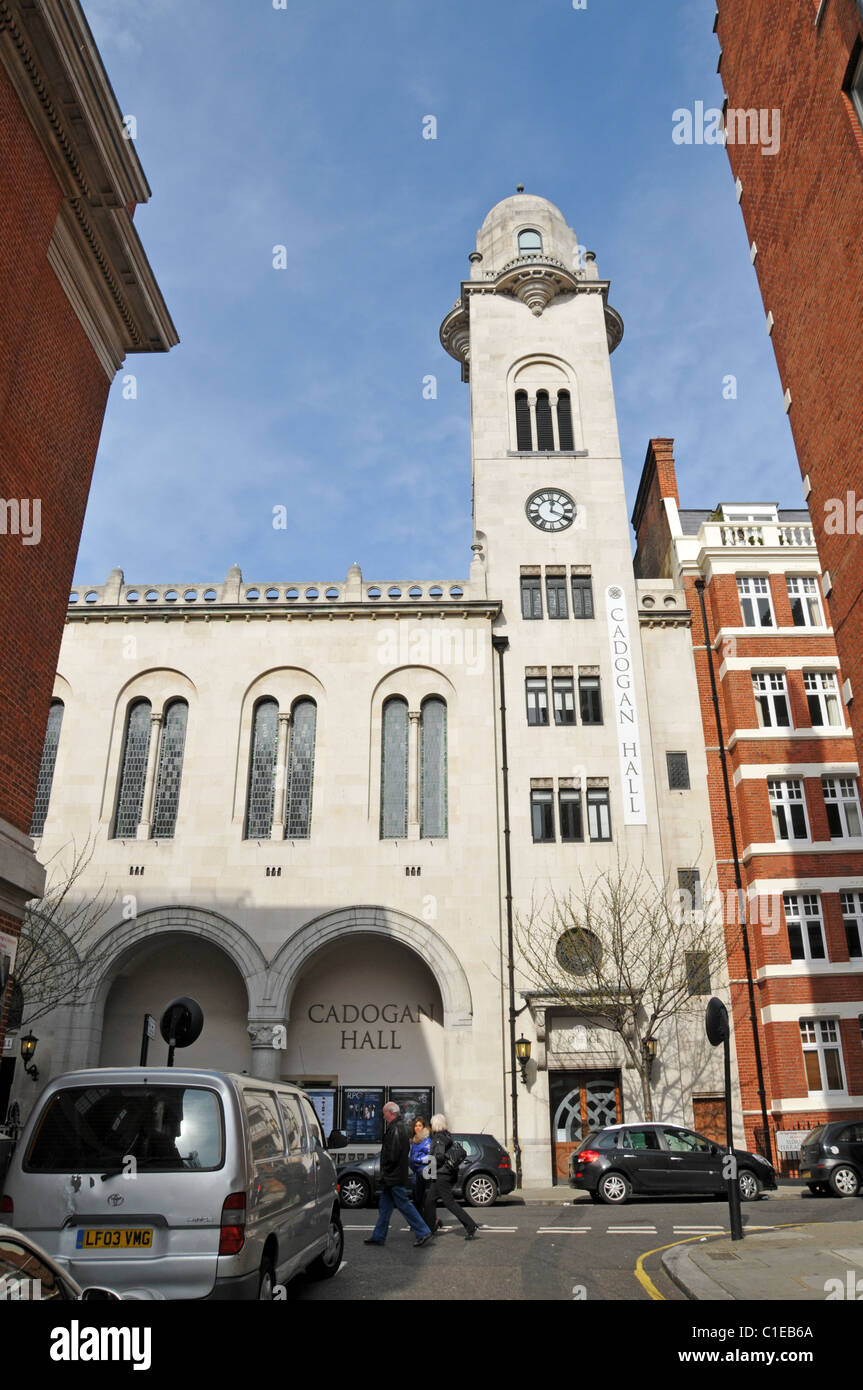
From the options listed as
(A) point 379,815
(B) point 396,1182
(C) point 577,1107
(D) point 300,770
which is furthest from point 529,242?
(B) point 396,1182

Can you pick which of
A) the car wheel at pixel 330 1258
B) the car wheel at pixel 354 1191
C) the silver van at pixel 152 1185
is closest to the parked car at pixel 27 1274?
the silver van at pixel 152 1185

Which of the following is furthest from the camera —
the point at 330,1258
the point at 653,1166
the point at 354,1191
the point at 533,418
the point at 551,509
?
the point at 533,418

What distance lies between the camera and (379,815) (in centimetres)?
2744

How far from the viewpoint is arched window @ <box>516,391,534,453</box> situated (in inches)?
1302

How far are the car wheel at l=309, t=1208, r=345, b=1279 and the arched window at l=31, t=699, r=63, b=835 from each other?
19.4 meters

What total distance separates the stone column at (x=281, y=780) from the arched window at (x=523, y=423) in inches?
482

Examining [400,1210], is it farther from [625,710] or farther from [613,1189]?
[625,710]

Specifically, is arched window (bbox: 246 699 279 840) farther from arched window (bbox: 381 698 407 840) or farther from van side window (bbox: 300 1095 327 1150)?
van side window (bbox: 300 1095 327 1150)

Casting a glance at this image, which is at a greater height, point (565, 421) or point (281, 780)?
point (565, 421)

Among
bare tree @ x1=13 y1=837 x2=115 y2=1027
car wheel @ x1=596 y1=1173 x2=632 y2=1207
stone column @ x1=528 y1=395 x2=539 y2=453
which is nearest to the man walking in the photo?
car wheel @ x1=596 y1=1173 x2=632 y2=1207

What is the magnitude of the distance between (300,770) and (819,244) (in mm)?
18868

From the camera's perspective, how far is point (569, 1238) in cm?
1262
